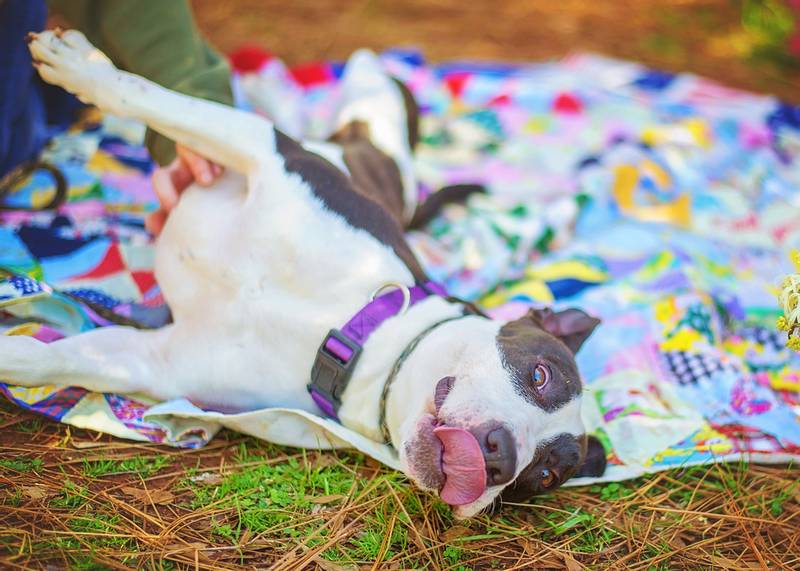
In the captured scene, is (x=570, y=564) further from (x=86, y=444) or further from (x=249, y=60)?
(x=249, y=60)

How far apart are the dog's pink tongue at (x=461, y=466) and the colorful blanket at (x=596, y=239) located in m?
0.82

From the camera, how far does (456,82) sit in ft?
17.8

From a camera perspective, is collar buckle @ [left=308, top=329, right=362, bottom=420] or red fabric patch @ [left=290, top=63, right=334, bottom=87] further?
red fabric patch @ [left=290, top=63, right=334, bottom=87]

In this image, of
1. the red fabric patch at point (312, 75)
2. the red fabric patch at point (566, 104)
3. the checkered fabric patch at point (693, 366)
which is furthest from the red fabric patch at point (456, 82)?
the checkered fabric patch at point (693, 366)

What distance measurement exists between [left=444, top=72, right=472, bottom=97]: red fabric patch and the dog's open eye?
122 inches

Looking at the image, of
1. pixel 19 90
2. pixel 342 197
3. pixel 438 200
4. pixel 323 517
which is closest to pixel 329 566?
pixel 323 517

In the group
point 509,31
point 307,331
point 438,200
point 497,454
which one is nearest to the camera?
point 497,454

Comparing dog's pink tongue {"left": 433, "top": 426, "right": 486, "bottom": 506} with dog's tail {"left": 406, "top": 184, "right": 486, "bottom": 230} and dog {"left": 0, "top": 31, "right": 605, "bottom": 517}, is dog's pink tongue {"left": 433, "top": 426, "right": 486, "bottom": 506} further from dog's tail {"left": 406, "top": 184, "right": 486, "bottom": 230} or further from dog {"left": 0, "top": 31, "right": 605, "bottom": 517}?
dog's tail {"left": 406, "top": 184, "right": 486, "bottom": 230}

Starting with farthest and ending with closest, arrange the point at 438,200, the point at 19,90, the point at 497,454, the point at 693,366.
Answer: the point at 438,200, the point at 19,90, the point at 693,366, the point at 497,454

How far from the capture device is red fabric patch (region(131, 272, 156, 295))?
3.40 metres

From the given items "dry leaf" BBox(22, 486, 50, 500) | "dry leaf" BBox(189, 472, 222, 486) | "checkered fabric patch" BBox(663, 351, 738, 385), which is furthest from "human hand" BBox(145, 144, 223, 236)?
"checkered fabric patch" BBox(663, 351, 738, 385)

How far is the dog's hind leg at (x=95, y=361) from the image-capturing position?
2.64m

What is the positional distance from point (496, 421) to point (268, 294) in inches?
36.3

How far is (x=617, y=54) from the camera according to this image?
21.3ft
